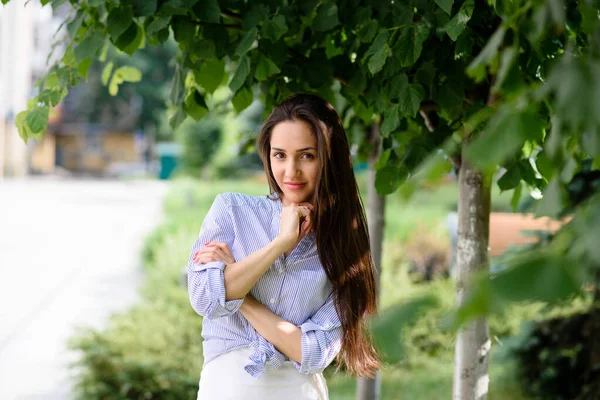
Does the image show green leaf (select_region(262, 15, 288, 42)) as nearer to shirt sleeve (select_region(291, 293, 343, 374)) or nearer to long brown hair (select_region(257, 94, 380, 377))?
long brown hair (select_region(257, 94, 380, 377))

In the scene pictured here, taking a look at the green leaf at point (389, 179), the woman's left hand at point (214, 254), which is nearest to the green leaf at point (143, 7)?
the woman's left hand at point (214, 254)

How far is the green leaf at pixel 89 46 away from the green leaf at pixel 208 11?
12.3 inches

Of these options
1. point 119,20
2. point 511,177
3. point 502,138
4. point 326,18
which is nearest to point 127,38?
point 119,20

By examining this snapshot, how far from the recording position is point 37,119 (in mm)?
2285

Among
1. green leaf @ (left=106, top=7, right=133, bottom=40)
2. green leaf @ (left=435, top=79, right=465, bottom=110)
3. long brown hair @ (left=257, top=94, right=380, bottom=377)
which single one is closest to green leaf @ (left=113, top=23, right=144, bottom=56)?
green leaf @ (left=106, top=7, right=133, bottom=40)

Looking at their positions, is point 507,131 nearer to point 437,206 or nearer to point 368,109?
point 368,109

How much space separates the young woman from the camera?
1.96 meters

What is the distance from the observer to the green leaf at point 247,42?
207 centimetres

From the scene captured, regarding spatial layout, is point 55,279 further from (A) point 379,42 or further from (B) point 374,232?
(A) point 379,42

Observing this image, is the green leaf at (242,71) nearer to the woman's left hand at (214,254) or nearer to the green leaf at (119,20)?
the green leaf at (119,20)

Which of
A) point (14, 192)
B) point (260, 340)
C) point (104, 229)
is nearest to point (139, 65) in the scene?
point (14, 192)

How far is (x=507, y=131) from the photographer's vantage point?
69cm

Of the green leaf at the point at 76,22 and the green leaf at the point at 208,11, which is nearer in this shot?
the green leaf at the point at 208,11

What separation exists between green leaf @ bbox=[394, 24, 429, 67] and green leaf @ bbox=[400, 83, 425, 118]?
0.10 m
